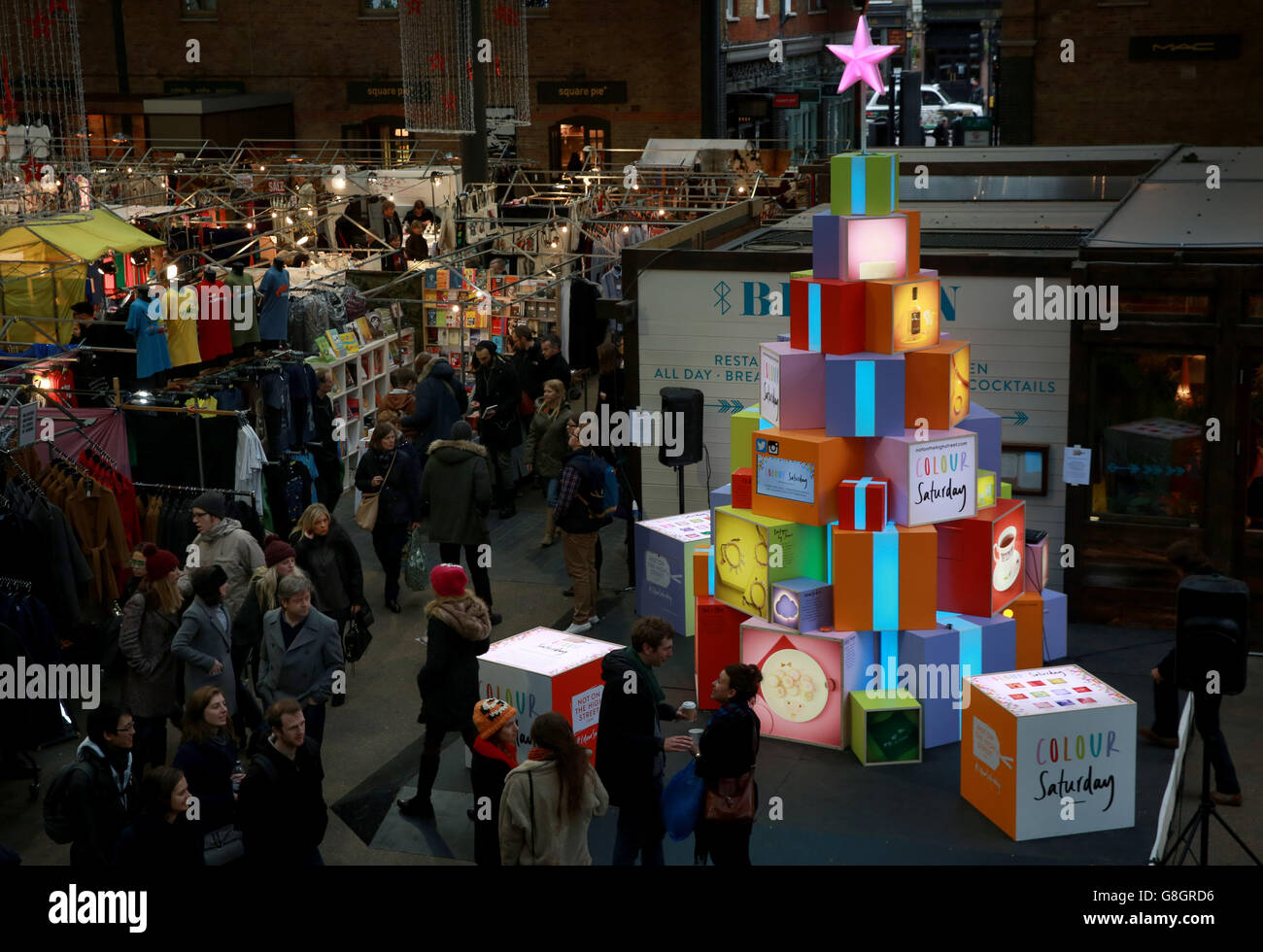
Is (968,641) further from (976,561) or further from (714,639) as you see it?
(714,639)

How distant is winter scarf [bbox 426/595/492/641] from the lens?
789cm

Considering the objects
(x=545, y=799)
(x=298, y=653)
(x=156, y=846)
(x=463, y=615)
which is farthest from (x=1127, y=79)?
(x=156, y=846)

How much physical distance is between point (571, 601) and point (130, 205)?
581 inches

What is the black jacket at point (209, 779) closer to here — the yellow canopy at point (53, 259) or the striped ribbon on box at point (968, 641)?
the striped ribbon on box at point (968, 641)

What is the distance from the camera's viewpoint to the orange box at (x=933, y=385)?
29.7ft

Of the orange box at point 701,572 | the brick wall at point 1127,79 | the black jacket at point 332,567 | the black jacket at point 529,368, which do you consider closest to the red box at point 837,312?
the orange box at point 701,572

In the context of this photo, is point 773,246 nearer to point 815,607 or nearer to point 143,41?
point 815,607

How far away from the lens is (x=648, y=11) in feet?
114

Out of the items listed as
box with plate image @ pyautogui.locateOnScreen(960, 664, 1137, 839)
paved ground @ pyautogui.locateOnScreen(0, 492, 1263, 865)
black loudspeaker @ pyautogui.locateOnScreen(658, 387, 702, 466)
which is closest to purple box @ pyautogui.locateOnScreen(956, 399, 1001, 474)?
paved ground @ pyautogui.locateOnScreen(0, 492, 1263, 865)

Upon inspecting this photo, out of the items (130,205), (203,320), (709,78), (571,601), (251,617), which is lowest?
(571,601)

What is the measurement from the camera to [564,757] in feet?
20.1

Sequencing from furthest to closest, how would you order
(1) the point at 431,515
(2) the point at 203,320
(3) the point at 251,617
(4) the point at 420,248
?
(4) the point at 420,248 < (2) the point at 203,320 < (1) the point at 431,515 < (3) the point at 251,617

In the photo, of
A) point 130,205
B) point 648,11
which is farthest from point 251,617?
point 648,11

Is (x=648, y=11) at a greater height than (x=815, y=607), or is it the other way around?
(x=648, y=11)
